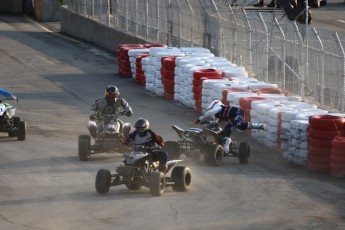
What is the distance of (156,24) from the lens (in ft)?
136

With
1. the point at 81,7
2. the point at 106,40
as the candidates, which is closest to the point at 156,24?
the point at 106,40

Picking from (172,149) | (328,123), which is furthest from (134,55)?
(328,123)

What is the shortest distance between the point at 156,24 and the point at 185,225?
26.0m

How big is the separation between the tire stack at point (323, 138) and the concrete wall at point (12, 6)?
41.8 metres

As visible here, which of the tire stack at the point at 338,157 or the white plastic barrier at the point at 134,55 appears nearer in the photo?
the tire stack at the point at 338,157

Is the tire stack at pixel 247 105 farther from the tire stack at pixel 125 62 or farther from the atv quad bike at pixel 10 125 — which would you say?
the tire stack at pixel 125 62

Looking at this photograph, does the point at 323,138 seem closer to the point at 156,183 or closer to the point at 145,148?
the point at 145,148

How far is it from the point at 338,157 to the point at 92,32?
29.8 m

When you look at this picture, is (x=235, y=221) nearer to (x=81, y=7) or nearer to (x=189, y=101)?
(x=189, y=101)

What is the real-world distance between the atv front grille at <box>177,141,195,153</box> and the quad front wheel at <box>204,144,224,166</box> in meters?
0.36

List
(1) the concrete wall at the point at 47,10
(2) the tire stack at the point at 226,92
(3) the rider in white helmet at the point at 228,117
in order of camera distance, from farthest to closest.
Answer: (1) the concrete wall at the point at 47,10
(2) the tire stack at the point at 226,92
(3) the rider in white helmet at the point at 228,117

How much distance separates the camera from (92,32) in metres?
49.3

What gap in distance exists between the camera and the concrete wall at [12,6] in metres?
61.5

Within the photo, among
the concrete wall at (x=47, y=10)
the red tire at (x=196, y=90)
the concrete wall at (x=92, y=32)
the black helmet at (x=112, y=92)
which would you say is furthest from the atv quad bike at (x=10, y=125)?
the concrete wall at (x=47, y=10)
